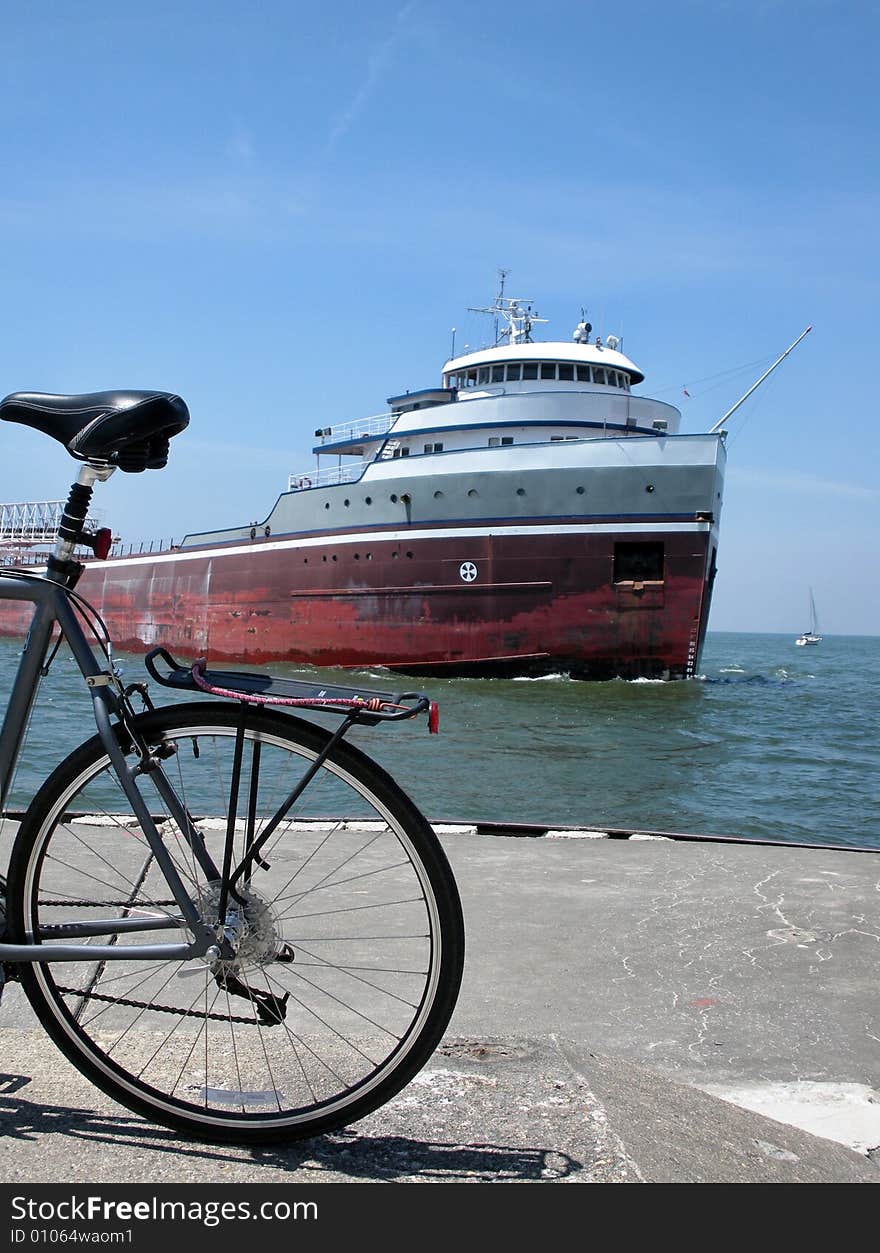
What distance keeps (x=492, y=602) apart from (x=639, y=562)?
10.0 ft

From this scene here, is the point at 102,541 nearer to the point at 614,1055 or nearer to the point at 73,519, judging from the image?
the point at 73,519

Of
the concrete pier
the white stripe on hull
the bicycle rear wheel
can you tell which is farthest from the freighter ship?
the bicycle rear wheel

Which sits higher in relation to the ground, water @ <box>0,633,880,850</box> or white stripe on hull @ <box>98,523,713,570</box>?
white stripe on hull @ <box>98,523,713,570</box>

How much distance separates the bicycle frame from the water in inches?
140

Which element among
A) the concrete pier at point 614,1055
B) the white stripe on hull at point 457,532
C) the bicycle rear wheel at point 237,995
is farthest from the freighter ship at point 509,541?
the bicycle rear wheel at point 237,995

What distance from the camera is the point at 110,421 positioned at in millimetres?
1917

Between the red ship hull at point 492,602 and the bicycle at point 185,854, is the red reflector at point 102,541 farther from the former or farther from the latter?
the red ship hull at point 492,602

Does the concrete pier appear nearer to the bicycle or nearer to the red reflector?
the bicycle

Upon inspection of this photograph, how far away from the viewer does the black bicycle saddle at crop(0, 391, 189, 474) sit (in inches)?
75.6

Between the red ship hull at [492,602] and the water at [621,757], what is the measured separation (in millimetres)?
591

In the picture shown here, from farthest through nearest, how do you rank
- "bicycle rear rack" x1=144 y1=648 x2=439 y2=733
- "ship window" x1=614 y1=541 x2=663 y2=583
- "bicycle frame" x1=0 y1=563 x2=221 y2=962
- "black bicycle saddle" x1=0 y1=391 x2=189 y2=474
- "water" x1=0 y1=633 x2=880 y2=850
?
"ship window" x1=614 y1=541 x2=663 y2=583 < "water" x1=0 y1=633 x2=880 y2=850 < "black bicycle saddle" x1=0 y1=391 x2=189 y2=474 < "bicycle frame" x1=0 y1=563 x2=221 y2=962 < "bicycle rear rack" x1=144 y1=648 x2=439 y2=733
